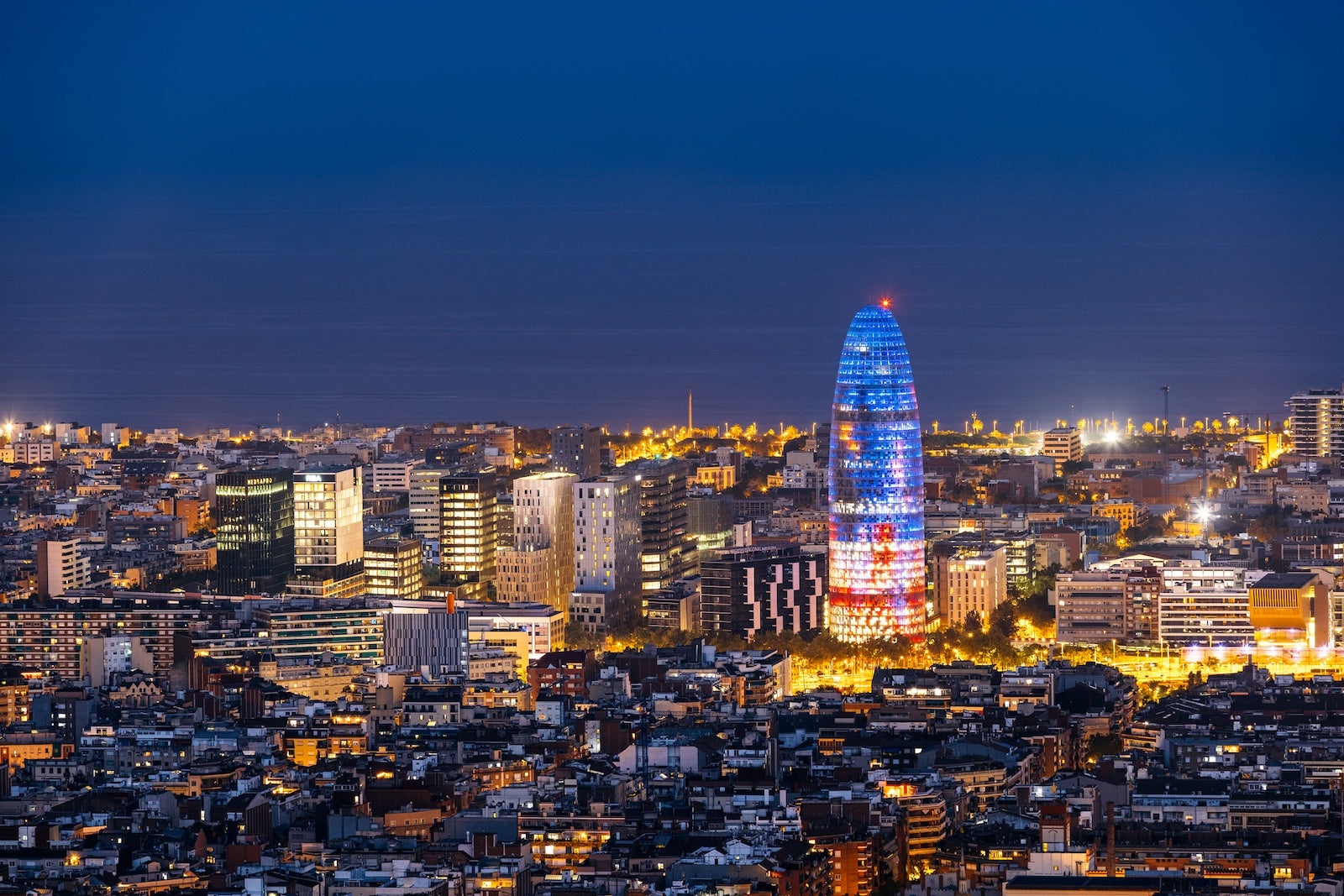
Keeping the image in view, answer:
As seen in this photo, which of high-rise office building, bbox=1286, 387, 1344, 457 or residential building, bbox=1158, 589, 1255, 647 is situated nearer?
residential building, bbox=1158, 589, 1255, 647

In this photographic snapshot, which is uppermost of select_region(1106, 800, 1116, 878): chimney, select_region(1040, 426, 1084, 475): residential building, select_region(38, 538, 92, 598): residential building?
select_region(1040, 426, 1084, 475): residential building

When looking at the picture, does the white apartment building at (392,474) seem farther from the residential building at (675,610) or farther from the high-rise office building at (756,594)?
the high-rise office building at (756,594)

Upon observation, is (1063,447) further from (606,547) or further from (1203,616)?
(1203,616)

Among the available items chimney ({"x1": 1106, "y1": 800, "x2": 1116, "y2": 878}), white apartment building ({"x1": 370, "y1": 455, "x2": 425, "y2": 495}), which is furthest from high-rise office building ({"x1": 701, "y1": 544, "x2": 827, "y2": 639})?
white apartment building ({"x1": 370, "y1": 455, "x2": 425, "y2": 495})

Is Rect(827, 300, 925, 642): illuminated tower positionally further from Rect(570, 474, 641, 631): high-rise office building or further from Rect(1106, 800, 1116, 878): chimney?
Rect(1106, 800, 1116, 878): chimney

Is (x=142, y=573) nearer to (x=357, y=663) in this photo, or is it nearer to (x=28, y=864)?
(x=357, y=663)

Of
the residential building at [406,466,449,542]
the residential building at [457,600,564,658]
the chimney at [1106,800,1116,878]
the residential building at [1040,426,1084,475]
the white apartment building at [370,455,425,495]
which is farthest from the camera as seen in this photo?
the residential building at [1040,426,1084,475]
